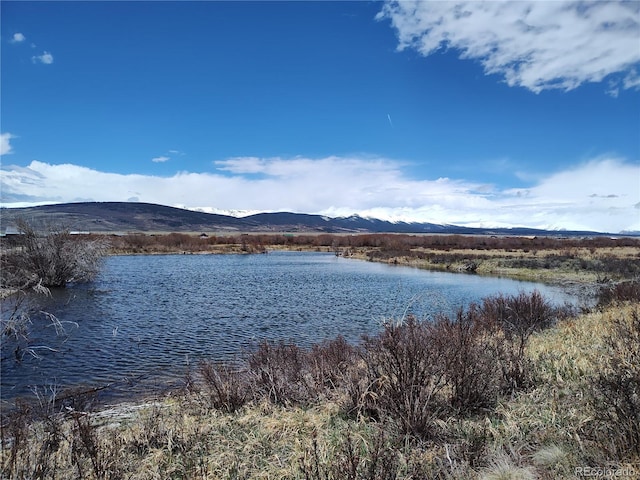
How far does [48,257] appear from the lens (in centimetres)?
2780

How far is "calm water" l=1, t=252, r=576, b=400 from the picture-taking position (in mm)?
12188

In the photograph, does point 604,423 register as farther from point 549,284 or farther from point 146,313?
point 549,284

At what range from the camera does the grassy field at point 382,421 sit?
4.57 meters

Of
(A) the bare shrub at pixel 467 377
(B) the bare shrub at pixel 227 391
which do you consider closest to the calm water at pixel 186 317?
(A) the bare shrub at pixel 467 377

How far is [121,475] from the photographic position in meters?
4.73

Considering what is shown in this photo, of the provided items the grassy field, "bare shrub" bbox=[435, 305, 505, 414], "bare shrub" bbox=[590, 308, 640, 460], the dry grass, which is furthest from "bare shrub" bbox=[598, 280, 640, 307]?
"bare shrub" bbox=[435, 305, 505, 414]

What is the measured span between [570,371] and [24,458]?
28.1ft

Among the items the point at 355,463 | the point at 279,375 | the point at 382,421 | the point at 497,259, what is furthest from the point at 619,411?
the point at 497,259

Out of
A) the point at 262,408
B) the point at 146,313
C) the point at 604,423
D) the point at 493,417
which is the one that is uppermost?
the point at 604,423

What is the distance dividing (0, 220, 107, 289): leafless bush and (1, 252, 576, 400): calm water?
1.48 meters

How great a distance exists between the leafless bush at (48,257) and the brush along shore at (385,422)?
880 inches

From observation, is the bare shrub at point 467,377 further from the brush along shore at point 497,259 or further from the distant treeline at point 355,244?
the distant treeline at point 355,244

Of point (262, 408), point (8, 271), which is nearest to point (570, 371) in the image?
point (262, 408)

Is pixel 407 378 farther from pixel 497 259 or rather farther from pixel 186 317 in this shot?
pixel 497 259
